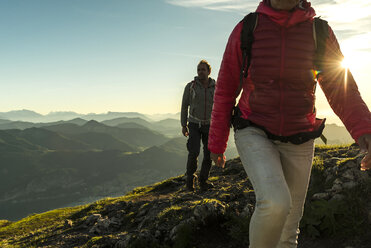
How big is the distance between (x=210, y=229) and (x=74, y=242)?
13.7 feet

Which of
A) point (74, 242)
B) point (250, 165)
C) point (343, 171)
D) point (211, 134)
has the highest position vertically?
point (211, 134)

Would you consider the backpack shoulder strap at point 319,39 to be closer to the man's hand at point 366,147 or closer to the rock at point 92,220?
the man's hand at point 366,147

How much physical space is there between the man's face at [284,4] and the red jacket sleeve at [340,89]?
0.56 metres

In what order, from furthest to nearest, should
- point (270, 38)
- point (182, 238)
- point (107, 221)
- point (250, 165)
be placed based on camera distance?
point (107, 221), point (182, 238), point (270, 38), point (250, 165)

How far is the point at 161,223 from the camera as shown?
6.65 metres

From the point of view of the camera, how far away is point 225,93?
10.2 feet

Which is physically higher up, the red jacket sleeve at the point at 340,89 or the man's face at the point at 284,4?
the man's face at the point at 284,4

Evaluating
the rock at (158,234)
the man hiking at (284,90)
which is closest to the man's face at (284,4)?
the man hiking at (284,90)

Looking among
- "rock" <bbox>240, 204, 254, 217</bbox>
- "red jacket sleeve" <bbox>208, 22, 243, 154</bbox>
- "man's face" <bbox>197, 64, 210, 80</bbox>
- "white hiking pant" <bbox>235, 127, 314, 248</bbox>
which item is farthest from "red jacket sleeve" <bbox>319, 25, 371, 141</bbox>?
"man's face" <bbox>197, 64, 210, 80</bbox>

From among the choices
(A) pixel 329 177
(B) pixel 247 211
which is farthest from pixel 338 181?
(B) pixel 247 211

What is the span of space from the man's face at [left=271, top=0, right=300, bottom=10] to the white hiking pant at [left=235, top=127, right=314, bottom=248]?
1314mm

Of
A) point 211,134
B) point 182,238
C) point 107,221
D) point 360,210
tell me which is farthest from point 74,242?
point 360,210

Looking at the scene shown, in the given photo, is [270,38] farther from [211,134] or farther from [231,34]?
[211,134]

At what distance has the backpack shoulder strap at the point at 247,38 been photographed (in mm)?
2936
